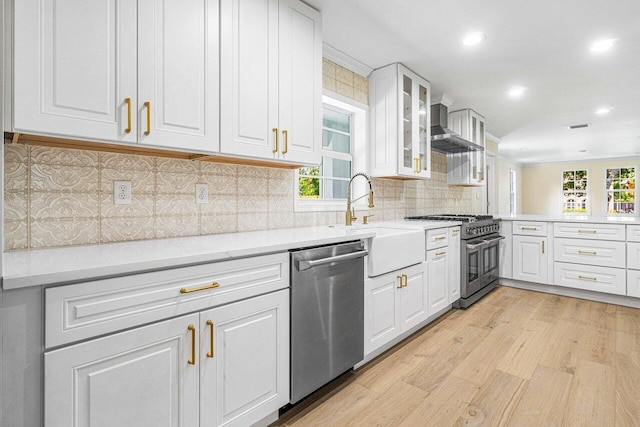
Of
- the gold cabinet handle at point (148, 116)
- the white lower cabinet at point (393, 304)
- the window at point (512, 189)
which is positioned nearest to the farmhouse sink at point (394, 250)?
the white lower cabinet at point (393, 304)

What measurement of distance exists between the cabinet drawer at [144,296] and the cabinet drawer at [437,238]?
1.75 meters

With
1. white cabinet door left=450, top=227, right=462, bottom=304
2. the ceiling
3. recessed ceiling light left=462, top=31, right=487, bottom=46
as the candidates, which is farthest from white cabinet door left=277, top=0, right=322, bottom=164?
white cabinet door left=450, top=227, right=462, bottom=304

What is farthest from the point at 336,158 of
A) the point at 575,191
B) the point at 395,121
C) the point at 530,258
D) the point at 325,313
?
the point at 575,191

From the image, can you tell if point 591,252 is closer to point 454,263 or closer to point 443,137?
point 454,263

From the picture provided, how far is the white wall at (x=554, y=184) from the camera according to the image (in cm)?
947

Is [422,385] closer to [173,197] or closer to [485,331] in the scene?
[485,331]

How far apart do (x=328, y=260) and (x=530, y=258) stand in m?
3.54

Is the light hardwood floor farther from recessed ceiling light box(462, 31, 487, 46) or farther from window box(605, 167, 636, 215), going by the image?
window box(605, 167, 636, 215)

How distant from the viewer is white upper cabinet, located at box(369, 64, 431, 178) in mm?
3094

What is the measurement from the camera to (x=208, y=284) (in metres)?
1.28

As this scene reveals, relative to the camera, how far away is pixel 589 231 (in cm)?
367

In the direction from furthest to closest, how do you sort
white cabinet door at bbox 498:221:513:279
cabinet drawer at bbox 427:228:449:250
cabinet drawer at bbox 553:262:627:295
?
white cabinet door at bbox 498:221:513:279, cabinet drawer at bbox 553:262:627:295, cabinet drawer at bbox 427:228:449:250

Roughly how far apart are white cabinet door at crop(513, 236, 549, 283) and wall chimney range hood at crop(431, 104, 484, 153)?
1.36 metres

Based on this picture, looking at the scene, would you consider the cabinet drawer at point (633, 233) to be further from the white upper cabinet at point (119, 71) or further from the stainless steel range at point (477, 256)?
the white upper cabinet at point (119, 71)
